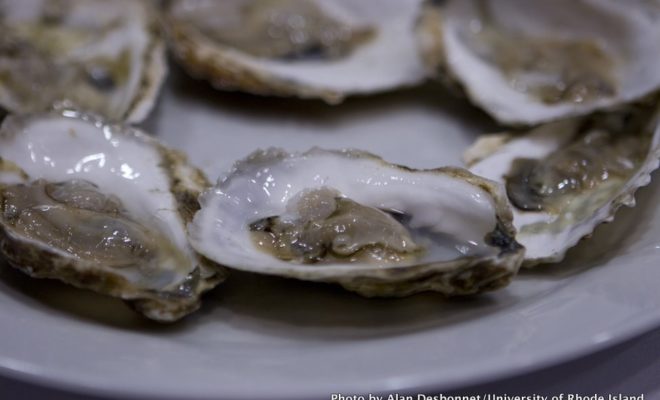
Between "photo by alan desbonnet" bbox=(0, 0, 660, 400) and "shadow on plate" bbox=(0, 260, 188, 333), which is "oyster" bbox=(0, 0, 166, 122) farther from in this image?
"shadow on plate" bbox=(0, 260, 188, 333)

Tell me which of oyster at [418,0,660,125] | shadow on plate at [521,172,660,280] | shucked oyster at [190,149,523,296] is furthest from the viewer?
oyster at [418,0,660,125]

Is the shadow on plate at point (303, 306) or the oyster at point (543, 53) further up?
the oyster at point (543, 53)

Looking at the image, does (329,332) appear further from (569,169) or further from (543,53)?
(543,53)

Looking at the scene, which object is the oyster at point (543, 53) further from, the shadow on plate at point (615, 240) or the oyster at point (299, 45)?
the shadow on plate at point (615, 240)

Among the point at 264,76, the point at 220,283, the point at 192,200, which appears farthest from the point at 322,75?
the point at 220,283

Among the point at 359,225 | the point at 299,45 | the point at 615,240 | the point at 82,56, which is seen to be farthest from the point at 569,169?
the point at 82,56

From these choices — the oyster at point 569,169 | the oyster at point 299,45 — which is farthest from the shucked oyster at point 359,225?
the oyster at point 299,45

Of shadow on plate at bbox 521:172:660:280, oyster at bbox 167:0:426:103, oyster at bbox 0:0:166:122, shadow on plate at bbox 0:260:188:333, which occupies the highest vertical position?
shadow on plate at bbox 521:172:660:280

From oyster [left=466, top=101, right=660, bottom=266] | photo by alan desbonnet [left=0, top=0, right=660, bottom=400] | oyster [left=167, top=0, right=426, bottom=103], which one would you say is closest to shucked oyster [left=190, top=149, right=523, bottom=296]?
photo by alan desbonnet [left=0, top=0, right=660, bottom=400]
